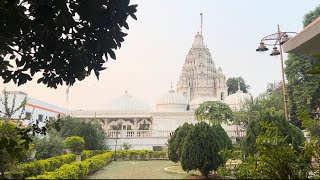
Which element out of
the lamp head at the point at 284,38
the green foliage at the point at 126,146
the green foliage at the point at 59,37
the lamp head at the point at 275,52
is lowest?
the green foliage at the point at 126,146

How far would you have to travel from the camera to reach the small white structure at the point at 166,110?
31203 mm

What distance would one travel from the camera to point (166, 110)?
3994 cm

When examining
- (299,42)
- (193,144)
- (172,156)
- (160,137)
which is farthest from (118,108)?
(299,42)

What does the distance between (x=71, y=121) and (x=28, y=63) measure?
71.3 feet

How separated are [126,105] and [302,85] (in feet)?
78.9

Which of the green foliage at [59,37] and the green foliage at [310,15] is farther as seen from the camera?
the green foliage at [310,15]

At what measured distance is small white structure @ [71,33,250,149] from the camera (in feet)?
102

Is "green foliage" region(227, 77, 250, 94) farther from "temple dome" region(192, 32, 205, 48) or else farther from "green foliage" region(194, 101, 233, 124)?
"green foliage" region(194, 101, 233, 124)

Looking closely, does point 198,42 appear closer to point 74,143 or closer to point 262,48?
point 74,143

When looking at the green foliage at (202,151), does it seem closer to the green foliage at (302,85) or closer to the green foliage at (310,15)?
the green foliage at (302,85)

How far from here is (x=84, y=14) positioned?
3463 millimetres

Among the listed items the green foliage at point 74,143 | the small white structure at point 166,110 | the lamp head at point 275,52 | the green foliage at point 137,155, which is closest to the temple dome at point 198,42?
the small white structure at point 166,110

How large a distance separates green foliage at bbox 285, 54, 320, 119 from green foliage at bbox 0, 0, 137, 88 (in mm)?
22500

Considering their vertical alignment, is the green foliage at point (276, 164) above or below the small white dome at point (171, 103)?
below
